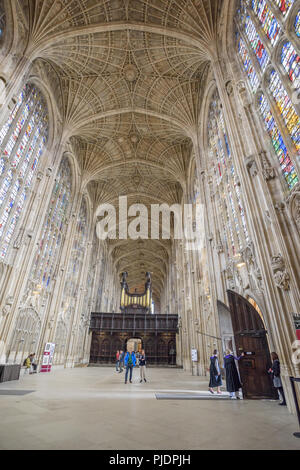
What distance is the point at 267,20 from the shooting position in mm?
8906

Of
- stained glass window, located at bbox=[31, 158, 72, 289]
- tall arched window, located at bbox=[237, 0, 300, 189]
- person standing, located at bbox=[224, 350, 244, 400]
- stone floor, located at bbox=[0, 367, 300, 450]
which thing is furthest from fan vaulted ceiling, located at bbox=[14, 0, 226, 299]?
stone floor, located at bbox=[0, 367, 300, 450]

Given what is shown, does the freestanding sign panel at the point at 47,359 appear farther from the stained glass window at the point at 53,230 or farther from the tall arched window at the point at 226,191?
the tall arched window at the point at 226,191

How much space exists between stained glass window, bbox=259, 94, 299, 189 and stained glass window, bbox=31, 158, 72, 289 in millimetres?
15935

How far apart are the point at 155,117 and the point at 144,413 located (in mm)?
22593

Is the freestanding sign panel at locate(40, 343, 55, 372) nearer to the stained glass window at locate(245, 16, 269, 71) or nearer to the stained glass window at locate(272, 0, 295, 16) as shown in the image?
the stained glass window at locate(245, 16, 269, 71)

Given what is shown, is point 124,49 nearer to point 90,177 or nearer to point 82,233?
point 90,177

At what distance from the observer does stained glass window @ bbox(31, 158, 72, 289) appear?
57.2 ft

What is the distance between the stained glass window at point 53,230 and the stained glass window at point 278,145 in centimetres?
1593

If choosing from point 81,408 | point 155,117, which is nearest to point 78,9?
point 155,117

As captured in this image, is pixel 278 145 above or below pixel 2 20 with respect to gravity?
below

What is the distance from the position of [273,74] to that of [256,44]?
105 inches

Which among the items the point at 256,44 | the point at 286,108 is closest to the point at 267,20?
the point at 256,44

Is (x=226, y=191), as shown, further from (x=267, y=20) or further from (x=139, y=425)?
(x=139, y=425)

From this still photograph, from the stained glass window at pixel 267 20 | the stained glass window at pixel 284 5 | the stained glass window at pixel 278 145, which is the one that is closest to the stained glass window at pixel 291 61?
the stained glass window at pixel 267 20
